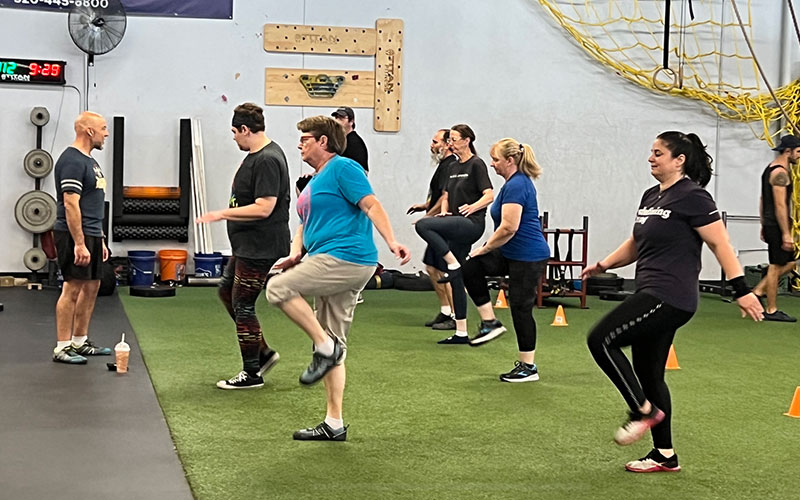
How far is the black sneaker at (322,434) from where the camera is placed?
14.2 feet

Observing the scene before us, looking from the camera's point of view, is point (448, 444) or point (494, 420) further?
point (494, 420)

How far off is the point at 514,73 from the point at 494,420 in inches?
286

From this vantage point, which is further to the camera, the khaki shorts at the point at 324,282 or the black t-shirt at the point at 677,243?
the khaki shorts at the point at 324,282

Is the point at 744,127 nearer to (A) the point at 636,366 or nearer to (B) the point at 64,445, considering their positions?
(A) the point at 636,366

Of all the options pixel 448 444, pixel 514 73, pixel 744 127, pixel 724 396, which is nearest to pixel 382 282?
pixel 514 73

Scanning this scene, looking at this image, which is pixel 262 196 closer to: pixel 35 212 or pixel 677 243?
pixel 677 243

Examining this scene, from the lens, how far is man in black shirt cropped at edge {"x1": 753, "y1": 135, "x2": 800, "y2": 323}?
8.77 m

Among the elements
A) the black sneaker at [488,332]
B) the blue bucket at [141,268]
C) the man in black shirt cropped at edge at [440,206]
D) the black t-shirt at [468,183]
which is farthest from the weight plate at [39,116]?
the black sneaker at [488,332]

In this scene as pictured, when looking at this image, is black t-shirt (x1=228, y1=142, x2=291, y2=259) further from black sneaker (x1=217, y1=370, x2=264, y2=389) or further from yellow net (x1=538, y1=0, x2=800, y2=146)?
yellow net (x1=538, y1=0, x2=800, y2=146)

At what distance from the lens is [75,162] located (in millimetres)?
5758

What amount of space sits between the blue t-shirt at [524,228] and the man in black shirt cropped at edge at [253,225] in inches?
49.4

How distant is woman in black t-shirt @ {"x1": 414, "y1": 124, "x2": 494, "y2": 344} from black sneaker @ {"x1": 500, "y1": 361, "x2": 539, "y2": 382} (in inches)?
43.1

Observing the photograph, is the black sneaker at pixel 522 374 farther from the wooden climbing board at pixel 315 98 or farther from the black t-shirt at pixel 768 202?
the wooden climbing board at pixel 315 98

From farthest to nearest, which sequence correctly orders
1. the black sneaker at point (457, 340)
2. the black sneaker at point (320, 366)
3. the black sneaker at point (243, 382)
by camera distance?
the black sneaker at point (457, 340)
the black sneaker at point (243, 382)
the black sneaker at point (320, 366)
